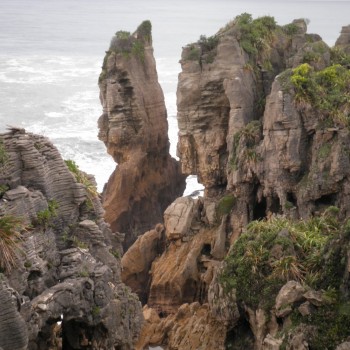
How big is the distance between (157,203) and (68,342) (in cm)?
2383

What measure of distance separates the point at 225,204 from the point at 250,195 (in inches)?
65.7

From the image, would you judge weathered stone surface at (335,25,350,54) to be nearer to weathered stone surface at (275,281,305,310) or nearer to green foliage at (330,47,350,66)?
green foliage at (330,47,350,66)

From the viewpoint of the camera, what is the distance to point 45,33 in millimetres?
142875

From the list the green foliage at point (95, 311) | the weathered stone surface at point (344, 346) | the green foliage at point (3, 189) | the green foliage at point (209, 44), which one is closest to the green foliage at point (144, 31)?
the green foliage at point (209, 44)

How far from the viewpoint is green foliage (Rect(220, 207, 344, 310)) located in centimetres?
2023

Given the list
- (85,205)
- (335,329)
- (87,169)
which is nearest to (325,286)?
(335,329)

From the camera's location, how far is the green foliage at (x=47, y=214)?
19172 mm

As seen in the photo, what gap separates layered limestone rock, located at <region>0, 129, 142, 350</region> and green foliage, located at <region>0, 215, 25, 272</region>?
0.08 ft

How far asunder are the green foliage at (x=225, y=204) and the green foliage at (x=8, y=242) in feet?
59.5

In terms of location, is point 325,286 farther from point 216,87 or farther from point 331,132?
point 216,87

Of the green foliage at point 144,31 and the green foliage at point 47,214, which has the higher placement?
the green foliage at point 144,31

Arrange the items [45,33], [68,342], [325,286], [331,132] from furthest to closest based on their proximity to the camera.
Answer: [45,33], [331,132], [68,342], [325,286]

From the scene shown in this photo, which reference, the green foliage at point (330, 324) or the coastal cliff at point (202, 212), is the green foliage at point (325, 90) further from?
the green foliage at point (330, 324)

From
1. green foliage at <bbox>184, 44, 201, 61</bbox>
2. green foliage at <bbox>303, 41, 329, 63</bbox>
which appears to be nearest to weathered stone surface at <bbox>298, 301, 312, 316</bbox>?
green foliage at <bbox>303, 41, 329, 63</bbox>
